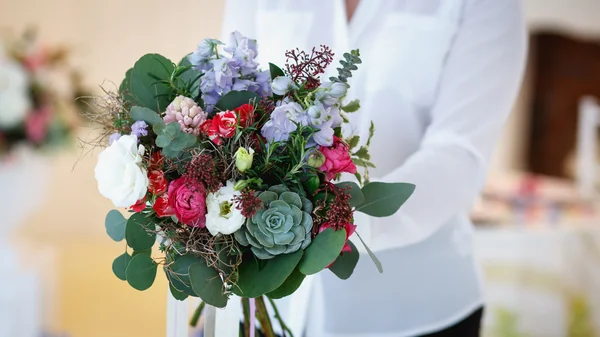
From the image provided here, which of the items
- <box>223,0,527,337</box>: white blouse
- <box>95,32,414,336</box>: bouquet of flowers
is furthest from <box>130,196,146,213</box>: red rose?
<box>223,0,527,337</box>: white blouse

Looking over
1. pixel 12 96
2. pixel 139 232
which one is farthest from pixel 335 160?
pixel 12 96

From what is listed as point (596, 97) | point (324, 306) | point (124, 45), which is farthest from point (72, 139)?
point (596, 97)

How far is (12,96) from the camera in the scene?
226cm

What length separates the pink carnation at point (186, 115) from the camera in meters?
0.71

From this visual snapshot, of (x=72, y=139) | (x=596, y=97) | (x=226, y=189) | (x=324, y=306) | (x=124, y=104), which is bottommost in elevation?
(x=324, y=306)

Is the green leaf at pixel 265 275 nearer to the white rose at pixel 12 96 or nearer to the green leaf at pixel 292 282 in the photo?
the green leaf at pixel 292 282

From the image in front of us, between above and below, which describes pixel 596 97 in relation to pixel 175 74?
above

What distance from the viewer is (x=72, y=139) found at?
2.47 m

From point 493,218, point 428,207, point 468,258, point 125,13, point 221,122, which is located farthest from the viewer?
point 125,13

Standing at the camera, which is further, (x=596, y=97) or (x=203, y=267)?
(x=596, y=97)

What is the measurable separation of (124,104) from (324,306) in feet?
1.83

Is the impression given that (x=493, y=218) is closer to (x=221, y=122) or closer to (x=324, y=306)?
(x=324, y=306)

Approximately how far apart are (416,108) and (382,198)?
38 cm

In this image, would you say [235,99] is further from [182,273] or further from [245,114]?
[182,273]
